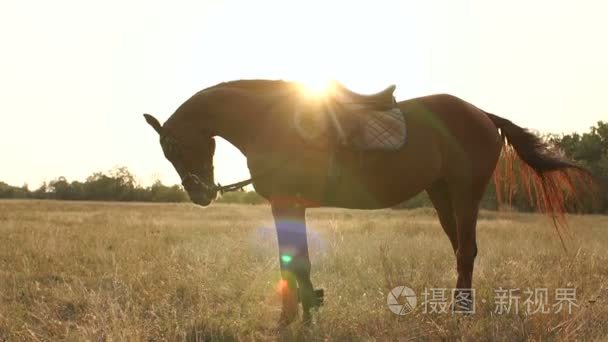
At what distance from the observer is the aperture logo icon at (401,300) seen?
533cm

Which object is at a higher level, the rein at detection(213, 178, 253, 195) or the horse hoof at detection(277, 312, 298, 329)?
the rein at detection(213, 178, 253, 195)

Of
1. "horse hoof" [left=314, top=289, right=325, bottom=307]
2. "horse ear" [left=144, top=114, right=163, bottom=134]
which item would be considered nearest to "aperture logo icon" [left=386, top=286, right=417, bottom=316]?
"horse hoof" [left=314, top=289, right=325, bottom=307]

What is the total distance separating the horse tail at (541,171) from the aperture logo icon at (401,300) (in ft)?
6.75

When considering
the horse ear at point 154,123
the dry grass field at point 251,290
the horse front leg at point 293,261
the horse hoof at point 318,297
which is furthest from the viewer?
the horse ear at point 154,123

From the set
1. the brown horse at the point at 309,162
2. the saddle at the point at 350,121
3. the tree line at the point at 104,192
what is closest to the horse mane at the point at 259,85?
the brown horse at the point at 309,162

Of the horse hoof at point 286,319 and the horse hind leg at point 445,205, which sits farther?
the horse hind leg at point 445,205

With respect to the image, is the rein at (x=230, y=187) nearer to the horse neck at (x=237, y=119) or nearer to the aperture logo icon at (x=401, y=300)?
the horse neck at (x=237, y=119)

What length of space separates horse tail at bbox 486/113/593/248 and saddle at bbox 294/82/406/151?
6.00 feet

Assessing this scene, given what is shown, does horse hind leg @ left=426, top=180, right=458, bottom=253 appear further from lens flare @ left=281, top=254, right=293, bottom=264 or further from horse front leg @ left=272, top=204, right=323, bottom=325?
lens flare @ left=281, top=254, right=293, bottom=264

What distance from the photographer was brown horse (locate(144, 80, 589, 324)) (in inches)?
197

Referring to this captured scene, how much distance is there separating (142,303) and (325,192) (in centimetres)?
241

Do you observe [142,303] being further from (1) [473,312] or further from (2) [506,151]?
(2) [506,151]

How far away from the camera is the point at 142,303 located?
224 inches

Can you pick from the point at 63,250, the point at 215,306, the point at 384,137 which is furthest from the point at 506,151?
the point at 63,250
